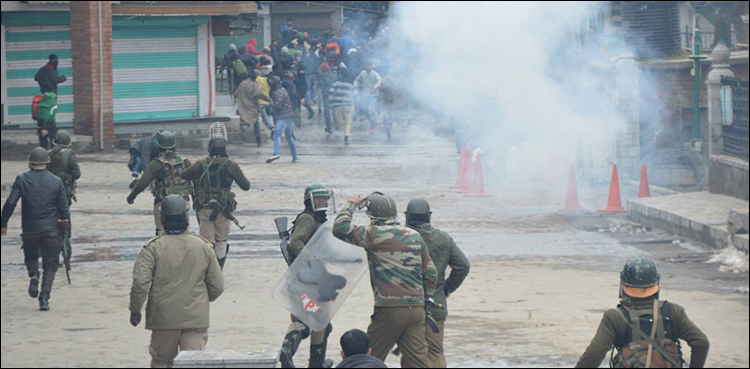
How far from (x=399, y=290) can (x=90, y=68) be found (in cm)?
1839

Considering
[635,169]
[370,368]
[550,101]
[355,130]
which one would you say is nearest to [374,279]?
[370,368]

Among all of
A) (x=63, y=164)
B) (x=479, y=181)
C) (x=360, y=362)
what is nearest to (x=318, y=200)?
(x=360, y=362)

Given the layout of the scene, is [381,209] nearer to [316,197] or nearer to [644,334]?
[316,197]

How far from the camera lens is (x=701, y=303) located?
11.7 meters

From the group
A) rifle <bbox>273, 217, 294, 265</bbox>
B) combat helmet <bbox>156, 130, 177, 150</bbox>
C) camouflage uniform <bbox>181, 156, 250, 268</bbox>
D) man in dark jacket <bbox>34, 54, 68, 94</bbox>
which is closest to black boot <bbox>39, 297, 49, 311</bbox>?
camouflage uniform <bbox>181, 156, 250, 268</bbox>

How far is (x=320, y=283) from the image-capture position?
831cm

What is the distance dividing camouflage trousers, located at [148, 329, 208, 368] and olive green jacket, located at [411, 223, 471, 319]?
5.50ft

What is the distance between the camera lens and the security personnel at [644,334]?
6113 millimetres

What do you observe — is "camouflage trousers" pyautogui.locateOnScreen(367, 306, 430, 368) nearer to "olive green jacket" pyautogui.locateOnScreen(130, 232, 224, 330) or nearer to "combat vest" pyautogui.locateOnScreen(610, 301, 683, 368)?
"olive green jacket" pyautogui.locateOnScreen(130, 232, 224, 330)

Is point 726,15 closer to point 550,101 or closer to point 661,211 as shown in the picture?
point 550,101

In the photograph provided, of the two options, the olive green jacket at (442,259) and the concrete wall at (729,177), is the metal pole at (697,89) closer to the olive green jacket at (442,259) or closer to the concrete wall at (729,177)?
the concrete wall at (729,177)

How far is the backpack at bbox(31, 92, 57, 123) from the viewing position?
2305cm

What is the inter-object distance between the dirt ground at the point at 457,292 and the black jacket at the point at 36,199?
83cm

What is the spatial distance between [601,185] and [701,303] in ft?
32.0
